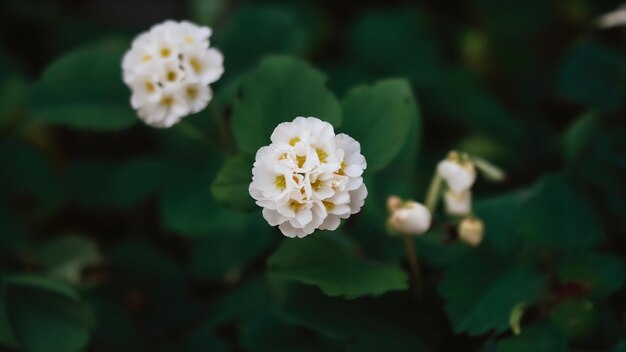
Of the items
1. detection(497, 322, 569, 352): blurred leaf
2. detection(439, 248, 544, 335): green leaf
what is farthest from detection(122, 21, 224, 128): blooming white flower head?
detection(497, 322, 569, 352): blurred leaf

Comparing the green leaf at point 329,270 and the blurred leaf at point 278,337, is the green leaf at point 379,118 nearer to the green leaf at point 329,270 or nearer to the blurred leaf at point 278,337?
the green leaf at point 329,270

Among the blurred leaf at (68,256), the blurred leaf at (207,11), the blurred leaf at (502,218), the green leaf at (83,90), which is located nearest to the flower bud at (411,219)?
the blurred leaf at (502,218)

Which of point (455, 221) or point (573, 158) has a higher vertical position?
point (573, 158)

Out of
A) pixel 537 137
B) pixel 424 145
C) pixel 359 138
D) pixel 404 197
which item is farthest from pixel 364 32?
pixel 359 138

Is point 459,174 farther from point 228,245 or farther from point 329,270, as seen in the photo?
point 228,245

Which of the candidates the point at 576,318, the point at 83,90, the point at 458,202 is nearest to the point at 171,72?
the point at 83,90

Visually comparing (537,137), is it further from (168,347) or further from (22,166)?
(22,166)

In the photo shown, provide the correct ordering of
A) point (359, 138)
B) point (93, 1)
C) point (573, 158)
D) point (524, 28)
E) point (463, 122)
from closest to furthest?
point (359, 138), point (573, 158), point (463, 122), point (524, 28), point (93, 1)
